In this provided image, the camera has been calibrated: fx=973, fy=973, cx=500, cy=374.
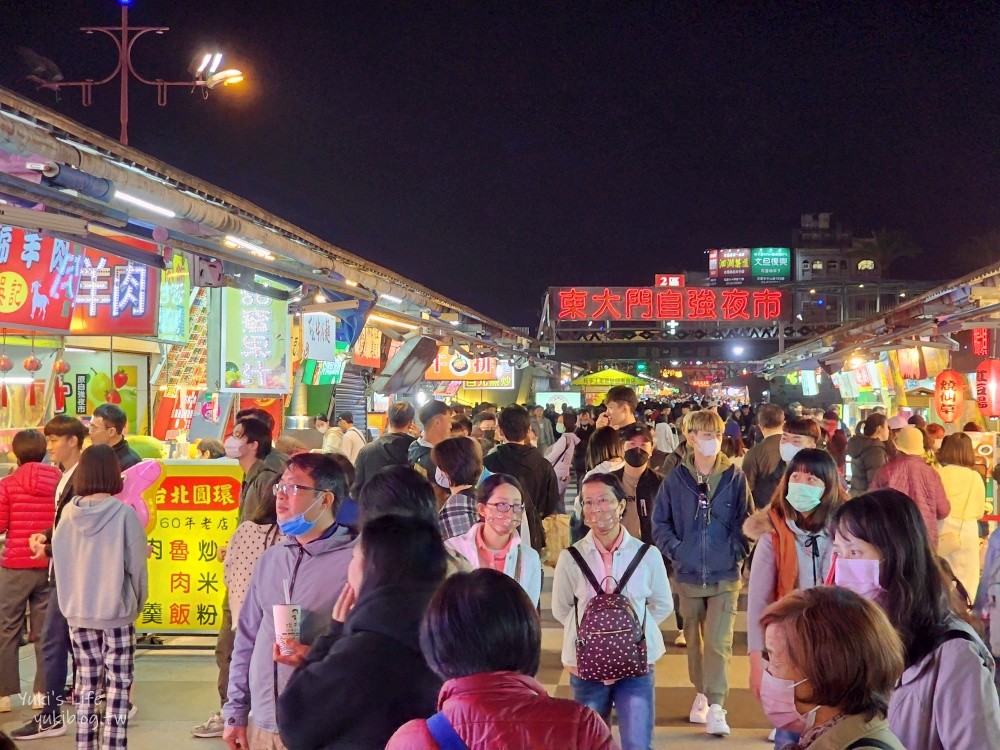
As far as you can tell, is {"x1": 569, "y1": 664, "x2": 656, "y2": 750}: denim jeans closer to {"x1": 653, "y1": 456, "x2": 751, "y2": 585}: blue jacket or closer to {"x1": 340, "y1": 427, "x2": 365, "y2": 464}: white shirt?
{"x1": 653, "y1": 456, "x2": 751, "y2": 585}: blue jacket

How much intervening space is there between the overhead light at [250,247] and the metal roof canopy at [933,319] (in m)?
7.27

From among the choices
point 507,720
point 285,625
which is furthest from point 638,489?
point 507,720

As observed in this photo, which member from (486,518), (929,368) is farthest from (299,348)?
(929,368)

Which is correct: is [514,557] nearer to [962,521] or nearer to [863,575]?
[863,575]

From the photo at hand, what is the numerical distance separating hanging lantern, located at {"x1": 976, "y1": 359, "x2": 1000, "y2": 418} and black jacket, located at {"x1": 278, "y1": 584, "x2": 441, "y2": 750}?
1231cm

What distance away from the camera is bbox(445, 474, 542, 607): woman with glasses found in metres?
4.82

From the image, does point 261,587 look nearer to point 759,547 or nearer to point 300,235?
point 759,547

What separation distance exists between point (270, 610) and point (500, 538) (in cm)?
143

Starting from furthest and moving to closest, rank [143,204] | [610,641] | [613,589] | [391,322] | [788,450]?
1. [391,322]
2. [788,450]
3. [143,204]
4. [613,589]
5. [610,641]

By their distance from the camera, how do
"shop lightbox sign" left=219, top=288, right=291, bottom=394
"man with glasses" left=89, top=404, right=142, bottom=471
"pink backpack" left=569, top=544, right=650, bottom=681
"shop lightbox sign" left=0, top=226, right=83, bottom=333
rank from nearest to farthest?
"pink backpack" left=569, top=544, right=650, bottom=681 < "man with glasses" left=89, top=404, right=142, bottom=471 < "shop lightbox sign" left=0, top=226, right=83, bottom=333 < "shop lightbox sign" left=219, top=288, right=291, bottom=394

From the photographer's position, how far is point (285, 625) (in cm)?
347

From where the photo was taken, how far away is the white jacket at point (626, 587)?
4.79 metres

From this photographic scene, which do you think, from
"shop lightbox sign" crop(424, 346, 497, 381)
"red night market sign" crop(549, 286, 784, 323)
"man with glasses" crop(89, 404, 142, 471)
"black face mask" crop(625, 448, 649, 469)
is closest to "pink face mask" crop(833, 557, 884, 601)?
"black face mask" crop(625, 448, 649, 469)

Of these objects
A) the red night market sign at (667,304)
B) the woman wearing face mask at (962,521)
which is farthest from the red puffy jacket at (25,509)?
the red night market sign at (667,304)
